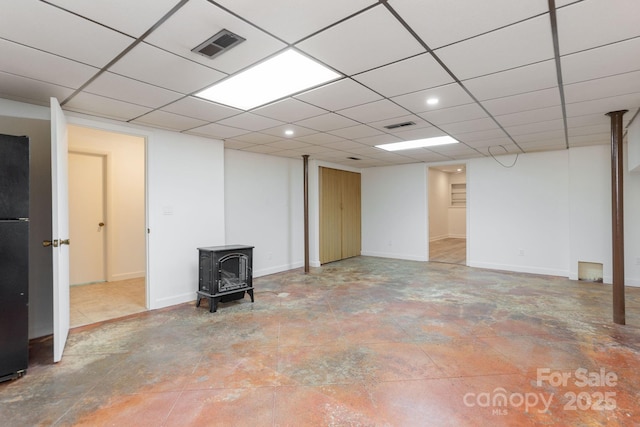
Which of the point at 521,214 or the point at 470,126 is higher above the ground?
the point at 470,126

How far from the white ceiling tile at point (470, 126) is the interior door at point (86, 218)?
5.79 meters

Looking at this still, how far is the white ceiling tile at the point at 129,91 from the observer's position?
8.38 feet

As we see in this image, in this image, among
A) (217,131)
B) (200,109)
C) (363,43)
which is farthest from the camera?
(217,131)

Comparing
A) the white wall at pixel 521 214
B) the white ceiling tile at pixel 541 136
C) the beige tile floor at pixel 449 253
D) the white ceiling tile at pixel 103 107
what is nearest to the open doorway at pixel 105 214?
the white ceiling tile at pixel 103 107

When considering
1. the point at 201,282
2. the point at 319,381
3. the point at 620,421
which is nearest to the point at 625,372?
the point at 620,421

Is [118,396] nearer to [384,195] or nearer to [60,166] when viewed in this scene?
[60,166]

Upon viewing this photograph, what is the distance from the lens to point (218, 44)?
198cm

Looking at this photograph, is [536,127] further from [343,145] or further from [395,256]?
[395,256]

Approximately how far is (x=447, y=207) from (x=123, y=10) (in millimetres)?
12220

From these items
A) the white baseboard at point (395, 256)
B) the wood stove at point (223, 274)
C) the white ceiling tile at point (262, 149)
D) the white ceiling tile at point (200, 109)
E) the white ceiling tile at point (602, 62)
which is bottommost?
the white baseboard at point (395, 256)

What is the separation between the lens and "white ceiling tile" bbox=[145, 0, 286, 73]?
1675 millimetres

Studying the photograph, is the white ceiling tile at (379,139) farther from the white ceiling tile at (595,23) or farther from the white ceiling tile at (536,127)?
the white ceiling tile at (595,23)

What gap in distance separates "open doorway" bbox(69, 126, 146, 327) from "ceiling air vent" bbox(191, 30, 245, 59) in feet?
13.0

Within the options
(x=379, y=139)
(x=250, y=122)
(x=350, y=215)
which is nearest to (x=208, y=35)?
(x=250, y=122)
